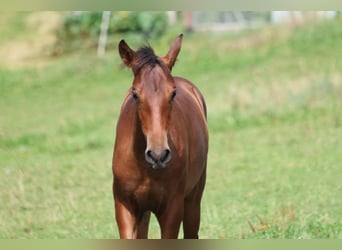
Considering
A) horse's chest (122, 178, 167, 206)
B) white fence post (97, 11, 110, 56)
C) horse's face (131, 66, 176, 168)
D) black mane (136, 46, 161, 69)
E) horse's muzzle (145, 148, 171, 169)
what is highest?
white fence post (97, 11, 110, 56)

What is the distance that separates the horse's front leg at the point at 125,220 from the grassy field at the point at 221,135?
162cm

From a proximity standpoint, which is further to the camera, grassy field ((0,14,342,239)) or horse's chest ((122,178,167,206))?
grassy field ((0,14,342,239))

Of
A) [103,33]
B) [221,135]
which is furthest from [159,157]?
[103,33]

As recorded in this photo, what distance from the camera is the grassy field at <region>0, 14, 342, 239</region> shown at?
23.9ft

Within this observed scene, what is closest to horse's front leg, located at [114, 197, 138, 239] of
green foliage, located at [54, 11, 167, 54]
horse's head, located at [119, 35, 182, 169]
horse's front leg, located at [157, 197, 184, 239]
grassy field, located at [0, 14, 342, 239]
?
horse's front leg, located at [157, 197, 184, 239]

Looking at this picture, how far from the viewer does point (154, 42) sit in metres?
19.5

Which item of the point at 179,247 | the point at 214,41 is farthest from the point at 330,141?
the point at 179,247

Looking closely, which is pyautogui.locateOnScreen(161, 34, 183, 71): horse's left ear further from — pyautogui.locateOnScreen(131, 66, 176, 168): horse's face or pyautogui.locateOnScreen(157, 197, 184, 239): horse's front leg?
pyautogui.locateOnScreen(157, 197, 184, 239): horse's front leg

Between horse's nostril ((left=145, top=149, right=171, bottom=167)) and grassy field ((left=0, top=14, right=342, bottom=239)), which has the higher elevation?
grassy field ((left=0, top=14, right=342, bottom=239))

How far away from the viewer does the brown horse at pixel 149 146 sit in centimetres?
358

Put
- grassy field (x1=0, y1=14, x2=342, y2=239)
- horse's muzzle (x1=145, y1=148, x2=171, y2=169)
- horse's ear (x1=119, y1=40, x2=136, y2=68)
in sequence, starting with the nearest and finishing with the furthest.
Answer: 1. horse's muzzle (x1=145, y1=148, x2=171, y2=169)
2. horse's ear (x1=119, y1=40, x2=136, y2=68)
3. grassy field (x1=0, y1=14, x2=342, y2=239)

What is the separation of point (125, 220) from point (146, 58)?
819 millimetres

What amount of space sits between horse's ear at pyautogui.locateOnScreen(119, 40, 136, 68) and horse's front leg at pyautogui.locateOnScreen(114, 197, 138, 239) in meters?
0.69

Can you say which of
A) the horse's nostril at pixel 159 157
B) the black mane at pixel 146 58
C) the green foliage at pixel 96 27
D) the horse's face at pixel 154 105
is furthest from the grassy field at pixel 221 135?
the horse's nostril at pixel 159 157
